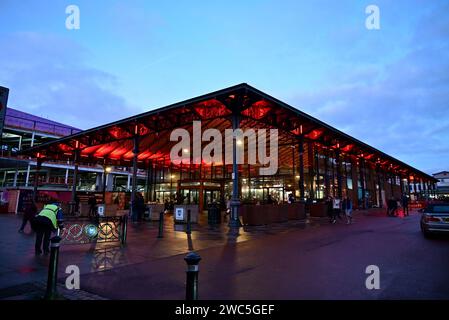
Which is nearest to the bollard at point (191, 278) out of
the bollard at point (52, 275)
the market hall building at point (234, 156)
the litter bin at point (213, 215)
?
the bollard at point (52, 275)

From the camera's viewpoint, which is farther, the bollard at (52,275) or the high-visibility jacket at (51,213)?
the high-visibility jacket at (51,213)

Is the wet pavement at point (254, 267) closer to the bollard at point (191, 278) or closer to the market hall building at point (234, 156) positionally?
the bollard at point (191, 278)

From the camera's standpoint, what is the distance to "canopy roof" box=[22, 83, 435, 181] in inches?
579

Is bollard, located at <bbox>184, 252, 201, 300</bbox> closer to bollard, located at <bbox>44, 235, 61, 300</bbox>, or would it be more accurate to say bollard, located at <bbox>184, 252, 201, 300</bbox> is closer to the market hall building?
bollard, located at <bbox>44, 235, 61, 300</bbox>

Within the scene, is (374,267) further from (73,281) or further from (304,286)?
(73,281)

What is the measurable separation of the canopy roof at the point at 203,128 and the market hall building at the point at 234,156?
2.2 inches

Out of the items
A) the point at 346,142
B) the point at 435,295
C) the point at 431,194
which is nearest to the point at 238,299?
the point at 435,295

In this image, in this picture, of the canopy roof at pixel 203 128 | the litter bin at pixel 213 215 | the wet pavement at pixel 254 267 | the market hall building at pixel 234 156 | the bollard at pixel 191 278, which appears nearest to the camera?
the bollard at pixel 191 278

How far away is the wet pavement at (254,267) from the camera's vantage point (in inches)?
189

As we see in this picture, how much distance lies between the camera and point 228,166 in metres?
29.6

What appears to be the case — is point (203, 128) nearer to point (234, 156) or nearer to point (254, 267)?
point (234, 156)

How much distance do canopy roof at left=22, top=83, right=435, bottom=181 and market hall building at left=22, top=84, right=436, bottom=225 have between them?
5 centimetres

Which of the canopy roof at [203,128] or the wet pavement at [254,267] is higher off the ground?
the canopy roof at [203,128]

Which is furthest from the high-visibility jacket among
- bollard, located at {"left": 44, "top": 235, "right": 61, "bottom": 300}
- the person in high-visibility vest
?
bollard, located at {"left": 44, "top": 235, "right": 61, "bottom": 300}
